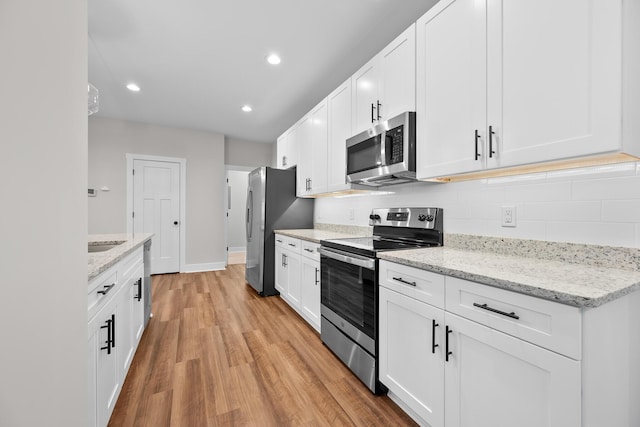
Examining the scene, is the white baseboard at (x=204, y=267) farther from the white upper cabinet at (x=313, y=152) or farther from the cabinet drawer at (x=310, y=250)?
the cabinet drawer at (x=310, y=250)

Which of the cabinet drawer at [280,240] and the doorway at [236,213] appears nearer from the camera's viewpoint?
the cabinet drawer at [280,240]

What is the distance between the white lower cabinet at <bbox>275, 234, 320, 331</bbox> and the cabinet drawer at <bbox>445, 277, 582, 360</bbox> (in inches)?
56.0

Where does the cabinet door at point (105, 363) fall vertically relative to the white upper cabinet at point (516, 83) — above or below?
below

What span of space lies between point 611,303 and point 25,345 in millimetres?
1529

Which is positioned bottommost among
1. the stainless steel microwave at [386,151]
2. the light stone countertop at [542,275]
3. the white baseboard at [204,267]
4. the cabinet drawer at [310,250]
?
the white baseboard at [204,267]

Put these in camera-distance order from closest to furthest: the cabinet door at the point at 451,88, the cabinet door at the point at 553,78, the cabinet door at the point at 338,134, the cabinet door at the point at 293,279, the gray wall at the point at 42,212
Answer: the gray wall at the point at 42,212
the cabinet door at the point at 553,78
the cabinet door at the point at 451,88
the cabinet door at the point at 338,134
the cabinet door at the point at 293,279

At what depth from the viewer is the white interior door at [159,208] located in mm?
4691

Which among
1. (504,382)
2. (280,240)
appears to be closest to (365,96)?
(280,240)

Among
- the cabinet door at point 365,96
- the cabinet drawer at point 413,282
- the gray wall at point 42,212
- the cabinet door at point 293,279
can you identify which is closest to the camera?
the gray wall at point 42,212

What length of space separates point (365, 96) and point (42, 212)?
2227 mm

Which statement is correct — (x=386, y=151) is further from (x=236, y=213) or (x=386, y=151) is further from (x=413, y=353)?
(x=236, y=213)

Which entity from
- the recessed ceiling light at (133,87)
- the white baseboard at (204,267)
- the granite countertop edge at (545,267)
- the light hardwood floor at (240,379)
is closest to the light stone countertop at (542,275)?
the granite countertop edge at (545,267)

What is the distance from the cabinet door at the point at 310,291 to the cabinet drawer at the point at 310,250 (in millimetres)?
39

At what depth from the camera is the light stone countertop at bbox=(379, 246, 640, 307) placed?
816 millimetres
